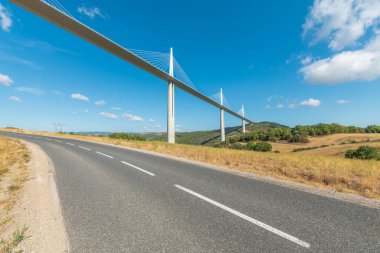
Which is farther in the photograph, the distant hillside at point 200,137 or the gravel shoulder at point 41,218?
the distant hillside at point 200,137

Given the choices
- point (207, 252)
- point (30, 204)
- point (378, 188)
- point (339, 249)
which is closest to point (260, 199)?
point (339, 249)

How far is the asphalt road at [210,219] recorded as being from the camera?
2986 mm

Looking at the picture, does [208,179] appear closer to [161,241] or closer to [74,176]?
[161,241]

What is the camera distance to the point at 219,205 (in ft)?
14.8

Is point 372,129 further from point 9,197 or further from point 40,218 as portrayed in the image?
point 9,197

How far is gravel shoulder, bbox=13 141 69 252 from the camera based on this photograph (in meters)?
3.02

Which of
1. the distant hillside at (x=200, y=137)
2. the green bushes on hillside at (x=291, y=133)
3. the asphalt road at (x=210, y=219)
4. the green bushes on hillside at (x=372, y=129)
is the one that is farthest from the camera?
the distant hillside at (x=200, y=137)

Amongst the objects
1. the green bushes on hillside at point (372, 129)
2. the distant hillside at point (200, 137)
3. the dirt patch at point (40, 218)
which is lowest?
the dirt patch at point (40, 218)

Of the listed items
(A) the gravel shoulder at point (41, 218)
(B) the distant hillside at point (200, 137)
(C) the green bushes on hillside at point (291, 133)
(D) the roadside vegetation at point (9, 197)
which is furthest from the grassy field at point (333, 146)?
(D) the roadside vegetation at point (9, 197)

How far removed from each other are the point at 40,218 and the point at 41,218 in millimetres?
19

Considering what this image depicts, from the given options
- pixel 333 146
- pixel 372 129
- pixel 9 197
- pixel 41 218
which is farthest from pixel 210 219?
pixel 372 129

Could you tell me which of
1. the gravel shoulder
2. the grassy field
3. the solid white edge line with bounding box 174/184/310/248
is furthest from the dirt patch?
the grassy field

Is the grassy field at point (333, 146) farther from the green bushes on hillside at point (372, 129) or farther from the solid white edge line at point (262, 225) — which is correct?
the solid white edge line at point (262, 225)

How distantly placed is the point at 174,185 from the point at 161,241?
3.11 m
